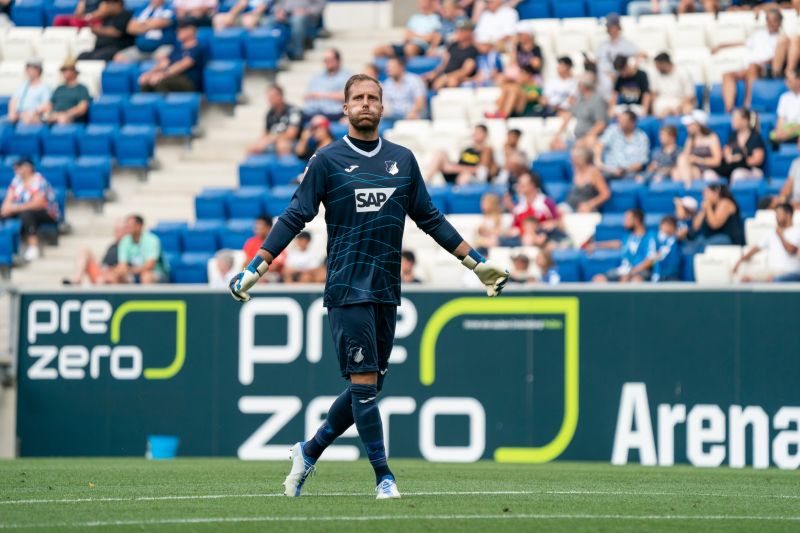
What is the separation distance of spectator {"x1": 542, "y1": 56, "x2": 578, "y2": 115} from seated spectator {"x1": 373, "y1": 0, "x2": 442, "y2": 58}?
260 centimetres

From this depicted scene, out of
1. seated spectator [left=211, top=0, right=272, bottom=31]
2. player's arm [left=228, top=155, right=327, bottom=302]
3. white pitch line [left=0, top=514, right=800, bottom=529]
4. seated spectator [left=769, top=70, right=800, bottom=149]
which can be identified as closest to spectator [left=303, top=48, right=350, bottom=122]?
seated spectator [left=211, top=0, right=272, bottom=31]

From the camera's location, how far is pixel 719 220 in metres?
15.0

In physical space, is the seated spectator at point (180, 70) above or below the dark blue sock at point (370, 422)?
above

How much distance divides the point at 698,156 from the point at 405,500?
30.8 feet

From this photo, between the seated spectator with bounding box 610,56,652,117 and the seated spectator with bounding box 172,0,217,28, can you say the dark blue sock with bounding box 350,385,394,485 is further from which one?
the seated spectator with bounding box 172,0,217,28

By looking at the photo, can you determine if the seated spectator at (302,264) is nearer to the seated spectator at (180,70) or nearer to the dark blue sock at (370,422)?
the seated spectator at (180,70)

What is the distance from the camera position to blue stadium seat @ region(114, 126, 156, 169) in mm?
A: 20031

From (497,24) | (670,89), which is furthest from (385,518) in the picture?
(497,24)

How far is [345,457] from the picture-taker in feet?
47.4

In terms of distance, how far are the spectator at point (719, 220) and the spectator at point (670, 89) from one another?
2.55m

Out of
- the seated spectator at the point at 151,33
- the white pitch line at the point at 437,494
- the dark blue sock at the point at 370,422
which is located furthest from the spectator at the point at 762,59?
the dark blue sock at the point at 370,422

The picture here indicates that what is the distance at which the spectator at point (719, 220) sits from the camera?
49.1 feet

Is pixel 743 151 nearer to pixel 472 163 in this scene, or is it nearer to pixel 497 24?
pixel 472 163

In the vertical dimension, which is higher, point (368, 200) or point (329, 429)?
point (368, 200)
